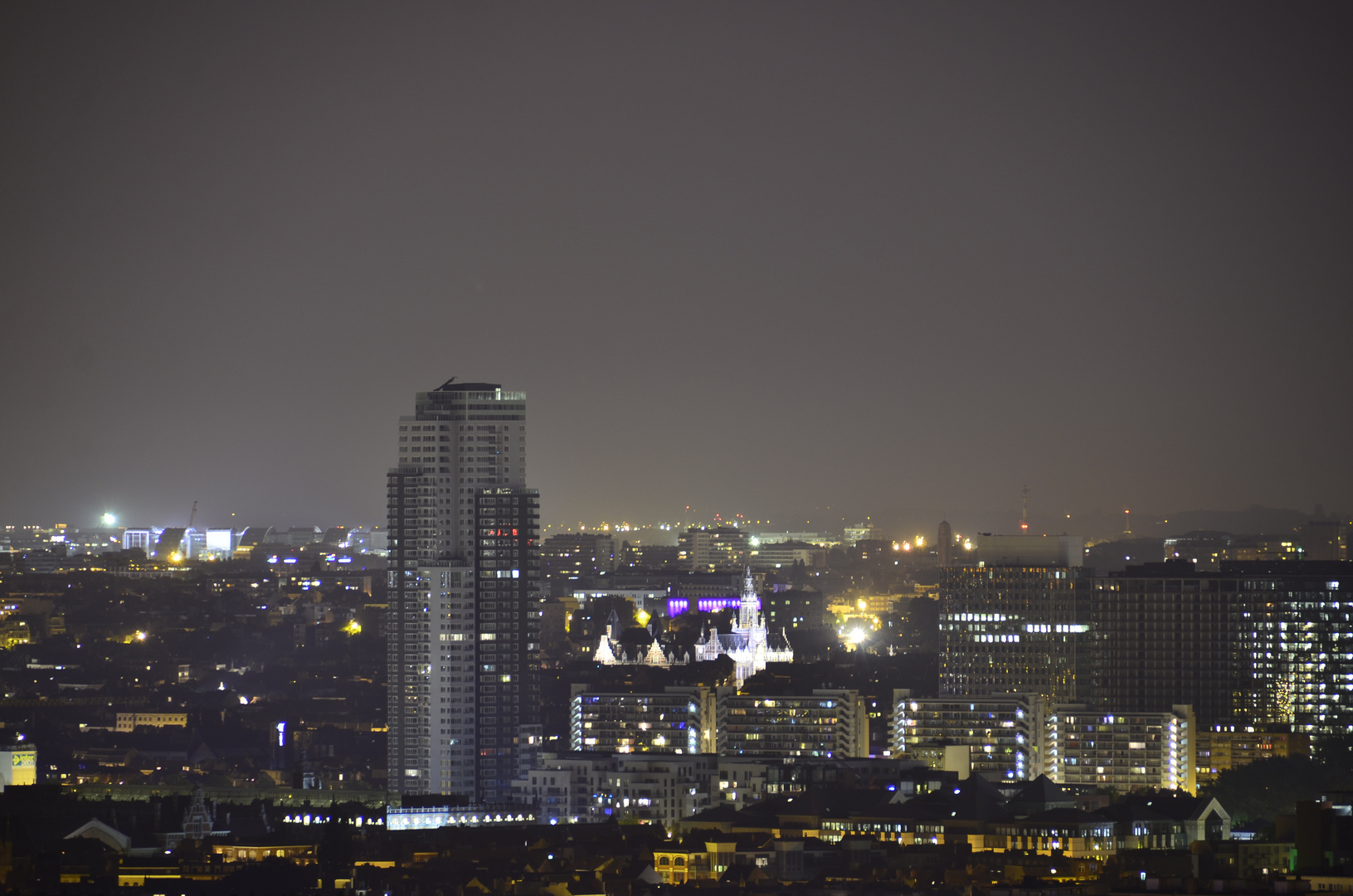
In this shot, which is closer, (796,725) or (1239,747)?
(1239,747)

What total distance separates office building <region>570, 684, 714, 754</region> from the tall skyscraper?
193 centimetres

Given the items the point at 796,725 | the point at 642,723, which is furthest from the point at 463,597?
the point at 796,725

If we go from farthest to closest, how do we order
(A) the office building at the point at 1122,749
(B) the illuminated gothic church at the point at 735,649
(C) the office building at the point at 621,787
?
(B) the illuminated gothic church at the point at 735,649, (A) the office building at the point at 1122,749, (C) the office building at the point at 621,787

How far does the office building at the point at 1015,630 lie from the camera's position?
114250 millimetres

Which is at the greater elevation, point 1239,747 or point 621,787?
point 1239,747

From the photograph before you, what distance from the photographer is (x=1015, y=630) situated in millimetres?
116062

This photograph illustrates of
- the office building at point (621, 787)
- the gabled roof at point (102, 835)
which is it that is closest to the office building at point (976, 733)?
the office building at point (621, 787)

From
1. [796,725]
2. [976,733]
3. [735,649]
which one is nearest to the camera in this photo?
[976,733]

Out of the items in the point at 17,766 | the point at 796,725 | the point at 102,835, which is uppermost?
the point at 796,725

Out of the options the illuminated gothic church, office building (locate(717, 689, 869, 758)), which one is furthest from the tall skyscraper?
the illuminated gothic church

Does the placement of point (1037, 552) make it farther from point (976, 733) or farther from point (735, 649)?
point (735, 649)

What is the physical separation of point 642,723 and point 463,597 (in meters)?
8.25

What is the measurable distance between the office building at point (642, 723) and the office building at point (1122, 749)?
1451cm

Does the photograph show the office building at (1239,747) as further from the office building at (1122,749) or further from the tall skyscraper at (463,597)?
the tall skyscraper at (463,597)
